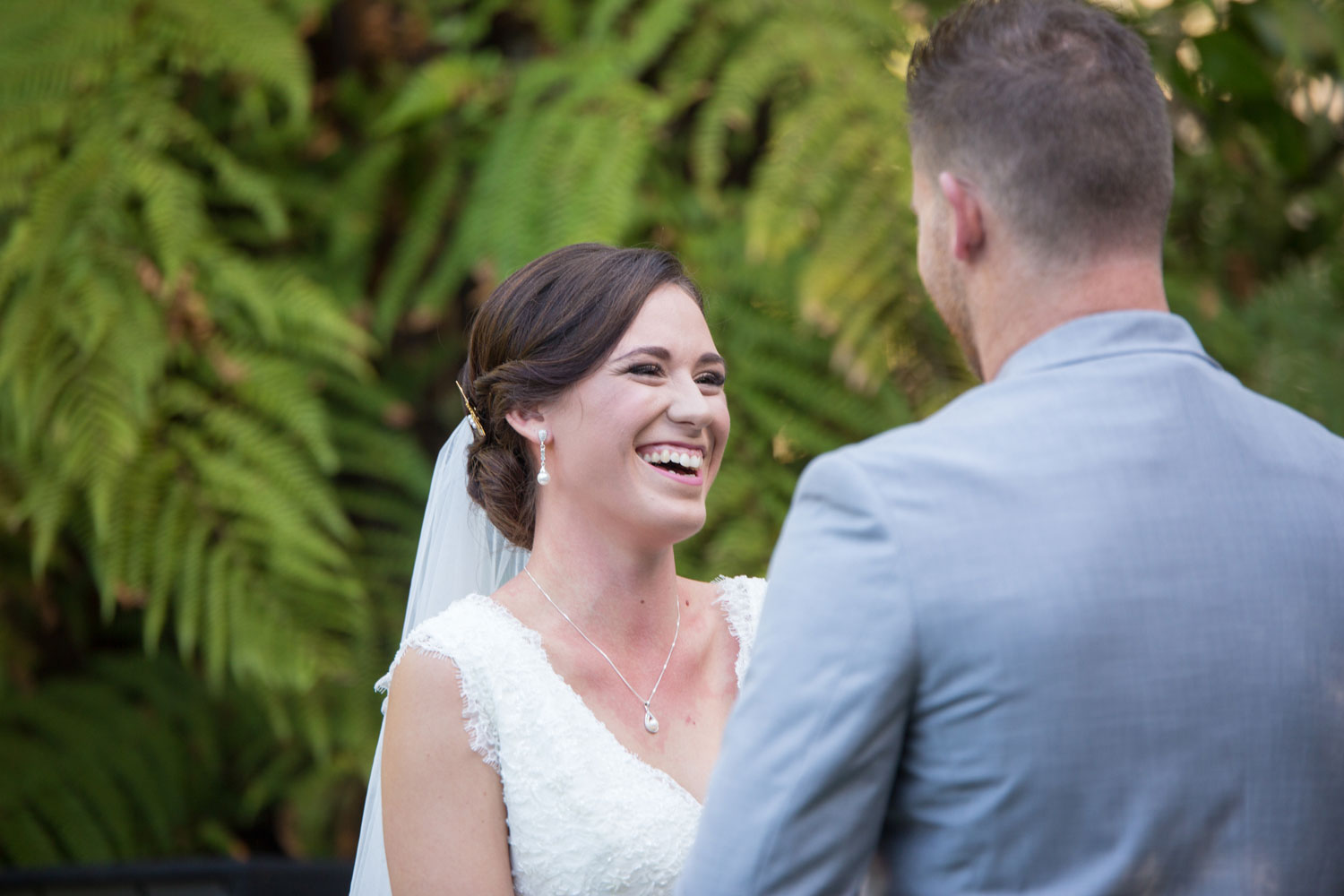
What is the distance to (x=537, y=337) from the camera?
208 cm

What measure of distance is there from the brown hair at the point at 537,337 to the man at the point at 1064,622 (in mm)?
943

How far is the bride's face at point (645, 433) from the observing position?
2018 mm

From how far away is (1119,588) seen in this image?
1099 mm

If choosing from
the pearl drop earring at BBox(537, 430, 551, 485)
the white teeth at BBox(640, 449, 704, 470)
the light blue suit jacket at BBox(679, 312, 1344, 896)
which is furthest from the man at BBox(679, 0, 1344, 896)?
the pearl drop earring at BBox(537, 430, 551, 485)

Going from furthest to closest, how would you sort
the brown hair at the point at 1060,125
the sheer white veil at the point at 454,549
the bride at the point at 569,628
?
the sheer white veil at the point at 454,549 → the bride at the point at 569,628 → the brown hair at the point at 1060,125

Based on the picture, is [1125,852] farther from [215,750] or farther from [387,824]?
[215,750]

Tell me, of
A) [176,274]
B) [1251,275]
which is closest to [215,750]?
[176,274]

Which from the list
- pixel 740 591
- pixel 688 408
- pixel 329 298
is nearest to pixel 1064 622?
pixel 688 408

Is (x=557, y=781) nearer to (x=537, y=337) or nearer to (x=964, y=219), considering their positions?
(x=537, y=337)

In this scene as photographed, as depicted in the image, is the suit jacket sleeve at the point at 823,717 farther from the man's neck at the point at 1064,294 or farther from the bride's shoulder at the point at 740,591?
the bride's shoulder at the point at 740,591

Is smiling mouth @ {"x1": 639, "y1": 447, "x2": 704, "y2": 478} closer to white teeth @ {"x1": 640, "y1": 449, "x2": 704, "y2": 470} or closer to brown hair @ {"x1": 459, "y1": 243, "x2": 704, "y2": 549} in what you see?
white teeth @ {"x1": 640, "y1": 449, "x2": 704, "y2": 470}

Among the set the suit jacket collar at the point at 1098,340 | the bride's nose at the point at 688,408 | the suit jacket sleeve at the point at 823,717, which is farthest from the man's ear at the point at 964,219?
the bride's nose at the point at 688,408

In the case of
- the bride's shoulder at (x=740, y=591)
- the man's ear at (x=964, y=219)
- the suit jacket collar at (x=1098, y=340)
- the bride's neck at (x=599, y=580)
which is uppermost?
the man's ear at (x=964, y=219)

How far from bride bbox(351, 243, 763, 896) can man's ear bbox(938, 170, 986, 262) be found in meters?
0.84
